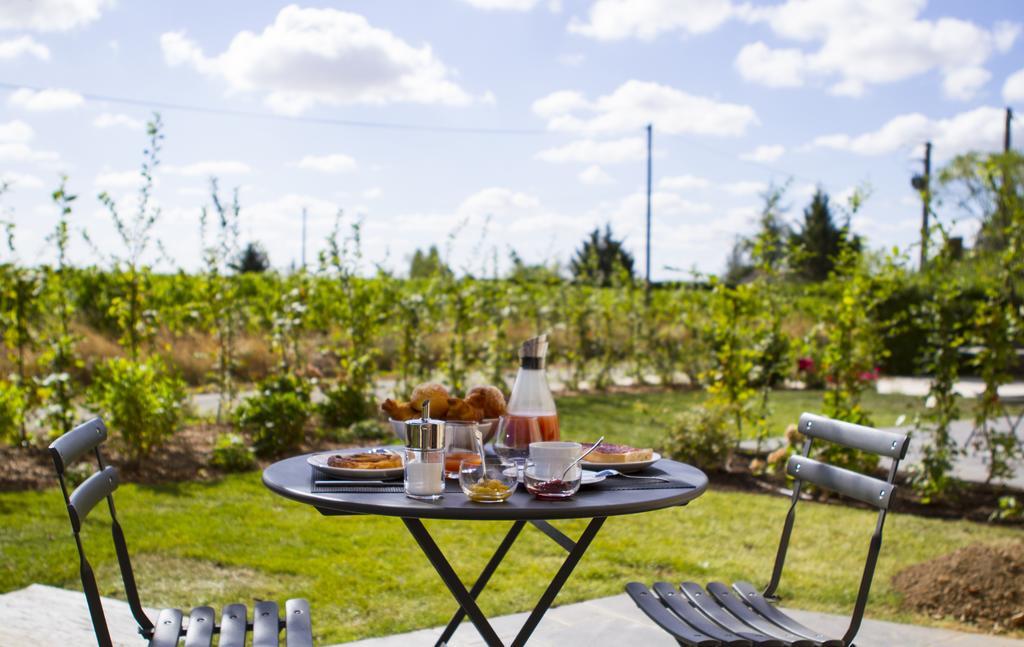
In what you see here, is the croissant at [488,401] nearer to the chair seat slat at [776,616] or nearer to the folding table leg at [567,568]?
the folding table leg at [567,568]

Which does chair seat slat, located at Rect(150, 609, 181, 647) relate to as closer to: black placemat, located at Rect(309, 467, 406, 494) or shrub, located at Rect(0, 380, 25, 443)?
black placemat, located at Rect(309, 467, 406, 494)

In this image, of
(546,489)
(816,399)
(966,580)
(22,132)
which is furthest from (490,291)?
(546,489)

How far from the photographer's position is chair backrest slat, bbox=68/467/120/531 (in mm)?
1965

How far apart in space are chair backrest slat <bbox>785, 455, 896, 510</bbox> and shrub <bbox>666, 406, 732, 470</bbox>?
3709 millimetres

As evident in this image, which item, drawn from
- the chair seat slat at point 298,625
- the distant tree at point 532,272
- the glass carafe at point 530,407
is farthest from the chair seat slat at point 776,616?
the distant tree at point 532,272

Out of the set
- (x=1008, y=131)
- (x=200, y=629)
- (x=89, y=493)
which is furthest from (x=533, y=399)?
(x=1008, y=131)

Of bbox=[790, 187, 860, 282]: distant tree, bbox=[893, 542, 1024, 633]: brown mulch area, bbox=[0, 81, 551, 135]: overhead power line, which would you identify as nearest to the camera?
bbox=[893, 542, 1024, 633]: brown mulch area

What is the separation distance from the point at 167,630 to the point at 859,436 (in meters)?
1.94

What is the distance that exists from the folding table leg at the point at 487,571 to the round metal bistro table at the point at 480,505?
0.40 m

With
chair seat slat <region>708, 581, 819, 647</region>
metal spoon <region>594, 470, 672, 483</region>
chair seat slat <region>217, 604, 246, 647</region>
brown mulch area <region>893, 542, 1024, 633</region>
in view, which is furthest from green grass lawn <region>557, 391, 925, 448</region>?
chair seat slat <region>217, 604, 246, 647</region>

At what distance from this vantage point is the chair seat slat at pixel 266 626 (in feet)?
6.64

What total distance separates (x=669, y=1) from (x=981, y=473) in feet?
15.5

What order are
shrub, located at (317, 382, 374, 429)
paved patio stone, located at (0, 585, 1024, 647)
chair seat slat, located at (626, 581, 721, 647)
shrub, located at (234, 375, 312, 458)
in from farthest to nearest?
1. shrub, located at (317, 382, 374, 429)
2. shrub, located at (234, 375, 312, 458)
3. paved patio stone, located at (0, 585, 1024, 647)
4. chair seat slat, located at (626, 581, 721, 647)

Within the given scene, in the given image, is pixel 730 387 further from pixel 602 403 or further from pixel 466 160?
pixel 466 160
